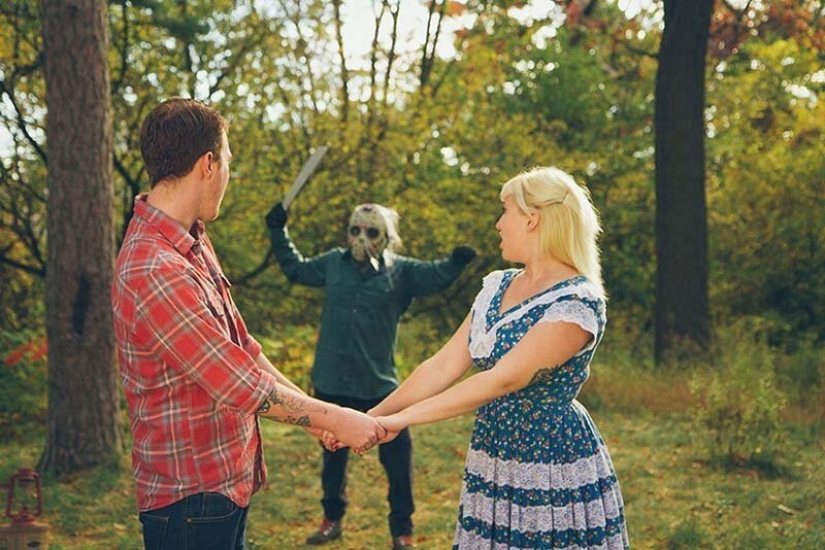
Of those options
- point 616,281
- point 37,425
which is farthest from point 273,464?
point 616,281

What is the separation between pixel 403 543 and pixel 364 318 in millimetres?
1313

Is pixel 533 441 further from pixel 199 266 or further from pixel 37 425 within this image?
pixel 37 425

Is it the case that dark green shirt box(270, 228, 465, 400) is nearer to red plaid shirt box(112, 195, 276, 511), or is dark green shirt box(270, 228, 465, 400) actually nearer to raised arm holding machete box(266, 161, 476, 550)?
raised arm holding machete box(266, 161, 476, 550)

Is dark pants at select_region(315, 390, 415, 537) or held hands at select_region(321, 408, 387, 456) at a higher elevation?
held hands at select_region(321, 408, 387, 456)

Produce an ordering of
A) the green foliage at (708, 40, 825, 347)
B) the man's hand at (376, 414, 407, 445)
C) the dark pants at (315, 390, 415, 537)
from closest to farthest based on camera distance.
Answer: the man's hand at (376, 414, 407, 445) < the dark pants at (315, 390, 415, 537) < the green foliage at (708, 40, 825, 347)

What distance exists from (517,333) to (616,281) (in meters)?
13.1

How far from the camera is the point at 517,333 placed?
3574mm

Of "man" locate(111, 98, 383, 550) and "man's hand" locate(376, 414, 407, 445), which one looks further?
"man's hand" locate(376, 414, 407, 445)

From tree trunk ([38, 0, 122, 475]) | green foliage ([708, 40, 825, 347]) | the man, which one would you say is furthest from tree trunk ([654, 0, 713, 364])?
the man

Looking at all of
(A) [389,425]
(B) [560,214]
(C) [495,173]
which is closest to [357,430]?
(A) [389,425]

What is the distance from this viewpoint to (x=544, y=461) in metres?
3.57

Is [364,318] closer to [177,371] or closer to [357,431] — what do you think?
[357,431]

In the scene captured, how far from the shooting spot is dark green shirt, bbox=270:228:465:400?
19.7 ft

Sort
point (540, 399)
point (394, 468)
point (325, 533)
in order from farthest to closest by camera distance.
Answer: point (325, 533)
point (394, 468)
point (540, 399)
